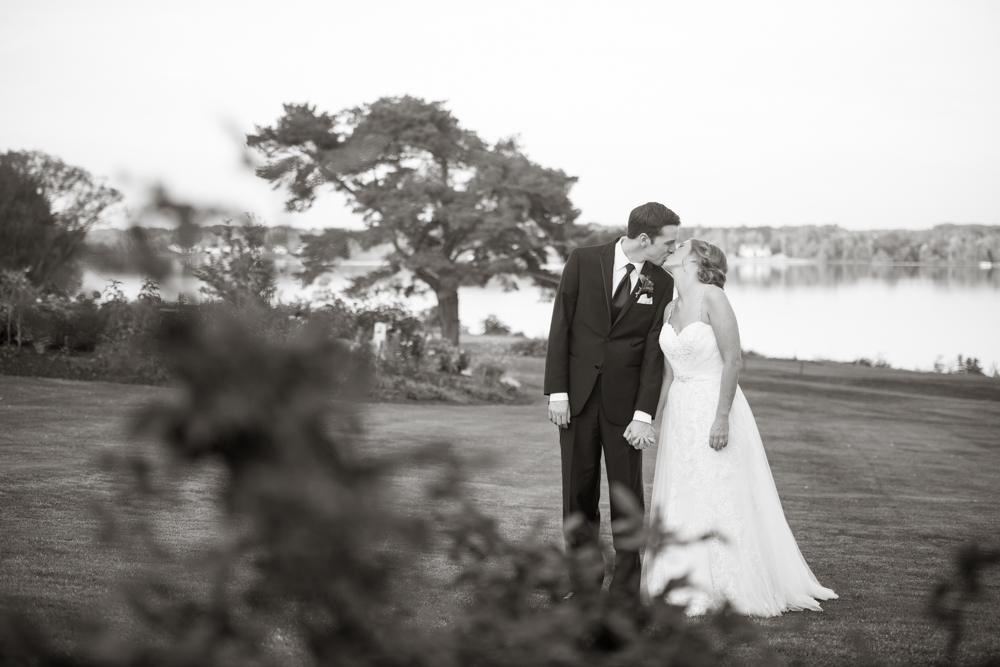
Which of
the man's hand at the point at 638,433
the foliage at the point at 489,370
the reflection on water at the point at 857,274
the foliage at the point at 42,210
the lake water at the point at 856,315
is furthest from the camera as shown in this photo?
the reflection on water at the point at 857,274

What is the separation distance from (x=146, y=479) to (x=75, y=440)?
9.01 meters

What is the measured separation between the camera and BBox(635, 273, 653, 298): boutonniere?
5.21 metres

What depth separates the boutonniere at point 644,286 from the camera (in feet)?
17.1

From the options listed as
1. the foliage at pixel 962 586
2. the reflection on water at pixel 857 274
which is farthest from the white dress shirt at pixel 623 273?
the reflection on water at pixel 857 274

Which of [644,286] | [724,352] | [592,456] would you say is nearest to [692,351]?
[724,352]

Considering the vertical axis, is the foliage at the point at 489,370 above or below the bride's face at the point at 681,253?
below

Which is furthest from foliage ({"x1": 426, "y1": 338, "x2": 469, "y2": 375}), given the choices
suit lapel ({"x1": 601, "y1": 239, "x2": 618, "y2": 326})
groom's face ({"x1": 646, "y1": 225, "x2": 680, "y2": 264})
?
groom's face ({"x1": 646, "y1": 225, "x2": 680, "y2": 264})

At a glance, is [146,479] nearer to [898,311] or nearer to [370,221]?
[370,221]

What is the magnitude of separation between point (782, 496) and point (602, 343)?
17.2 ft

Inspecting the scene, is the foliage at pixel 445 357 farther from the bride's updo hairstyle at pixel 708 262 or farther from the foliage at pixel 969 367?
the foliage at pixel 969 367

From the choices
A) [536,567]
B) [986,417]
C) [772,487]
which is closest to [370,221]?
[986,417]

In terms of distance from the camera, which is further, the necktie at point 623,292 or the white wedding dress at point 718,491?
the white wedding dress at point 718,491

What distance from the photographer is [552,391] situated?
5.28 meters

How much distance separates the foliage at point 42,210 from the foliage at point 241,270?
188 millimetres
